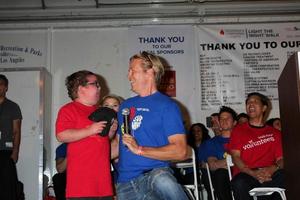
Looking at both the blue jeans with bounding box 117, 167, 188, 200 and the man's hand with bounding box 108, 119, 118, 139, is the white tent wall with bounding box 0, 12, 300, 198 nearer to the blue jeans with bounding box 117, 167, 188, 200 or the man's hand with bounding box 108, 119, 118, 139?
→ the man's hand with bounding box 108, 119, 118, 139

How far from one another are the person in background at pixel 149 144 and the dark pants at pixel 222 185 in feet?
7.61

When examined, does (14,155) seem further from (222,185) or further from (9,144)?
(222,185)

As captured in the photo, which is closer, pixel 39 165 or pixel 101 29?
pixel 39 165

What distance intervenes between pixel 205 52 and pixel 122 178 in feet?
13.6

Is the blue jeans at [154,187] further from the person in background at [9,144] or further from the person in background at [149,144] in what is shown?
the person in background at [9,144]

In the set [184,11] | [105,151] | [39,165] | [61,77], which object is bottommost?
[39,165]

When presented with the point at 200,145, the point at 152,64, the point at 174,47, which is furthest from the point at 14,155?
the point at 152,64

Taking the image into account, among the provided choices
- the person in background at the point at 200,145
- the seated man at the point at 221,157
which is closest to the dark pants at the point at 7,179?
the person in background at the point at 200,145

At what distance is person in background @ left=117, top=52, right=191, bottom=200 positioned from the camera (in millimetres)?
1660

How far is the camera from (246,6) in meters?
5.64

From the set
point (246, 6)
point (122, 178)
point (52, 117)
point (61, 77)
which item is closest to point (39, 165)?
point (52, 117)

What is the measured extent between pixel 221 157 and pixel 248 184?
39.2 inches

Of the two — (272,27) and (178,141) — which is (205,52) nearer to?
(272,27)

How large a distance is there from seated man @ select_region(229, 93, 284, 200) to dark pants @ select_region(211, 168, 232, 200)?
40 centimetres
